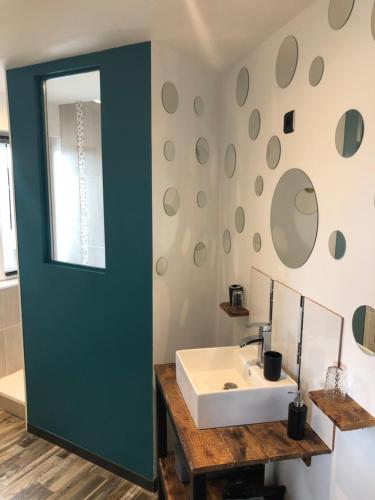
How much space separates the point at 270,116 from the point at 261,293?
885 mm

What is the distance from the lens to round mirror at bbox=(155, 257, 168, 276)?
2.11 m

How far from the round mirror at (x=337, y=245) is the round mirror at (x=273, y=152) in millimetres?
526

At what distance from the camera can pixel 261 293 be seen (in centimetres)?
198

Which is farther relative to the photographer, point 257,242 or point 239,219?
point 239,219

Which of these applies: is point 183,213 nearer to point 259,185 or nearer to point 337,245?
point 259,185

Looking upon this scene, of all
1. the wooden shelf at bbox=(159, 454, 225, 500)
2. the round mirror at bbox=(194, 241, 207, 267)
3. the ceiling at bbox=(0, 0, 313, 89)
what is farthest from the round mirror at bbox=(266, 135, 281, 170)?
the wooden shelf at bbox=(159, 454, 225, 500)

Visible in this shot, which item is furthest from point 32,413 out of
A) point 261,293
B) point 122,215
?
point 261,293

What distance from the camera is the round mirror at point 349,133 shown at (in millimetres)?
1270

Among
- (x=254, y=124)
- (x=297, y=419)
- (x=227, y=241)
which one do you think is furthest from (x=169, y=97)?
(x=297, y=419)

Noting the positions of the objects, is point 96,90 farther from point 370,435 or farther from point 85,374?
point 370,435

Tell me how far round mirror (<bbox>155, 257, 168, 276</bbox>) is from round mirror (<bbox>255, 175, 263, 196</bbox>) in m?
0.63

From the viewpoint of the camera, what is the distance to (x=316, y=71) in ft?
4.85

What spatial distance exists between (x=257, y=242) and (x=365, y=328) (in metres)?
0.83

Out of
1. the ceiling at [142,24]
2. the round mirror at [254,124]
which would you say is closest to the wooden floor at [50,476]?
the round mirror at [254,124]
